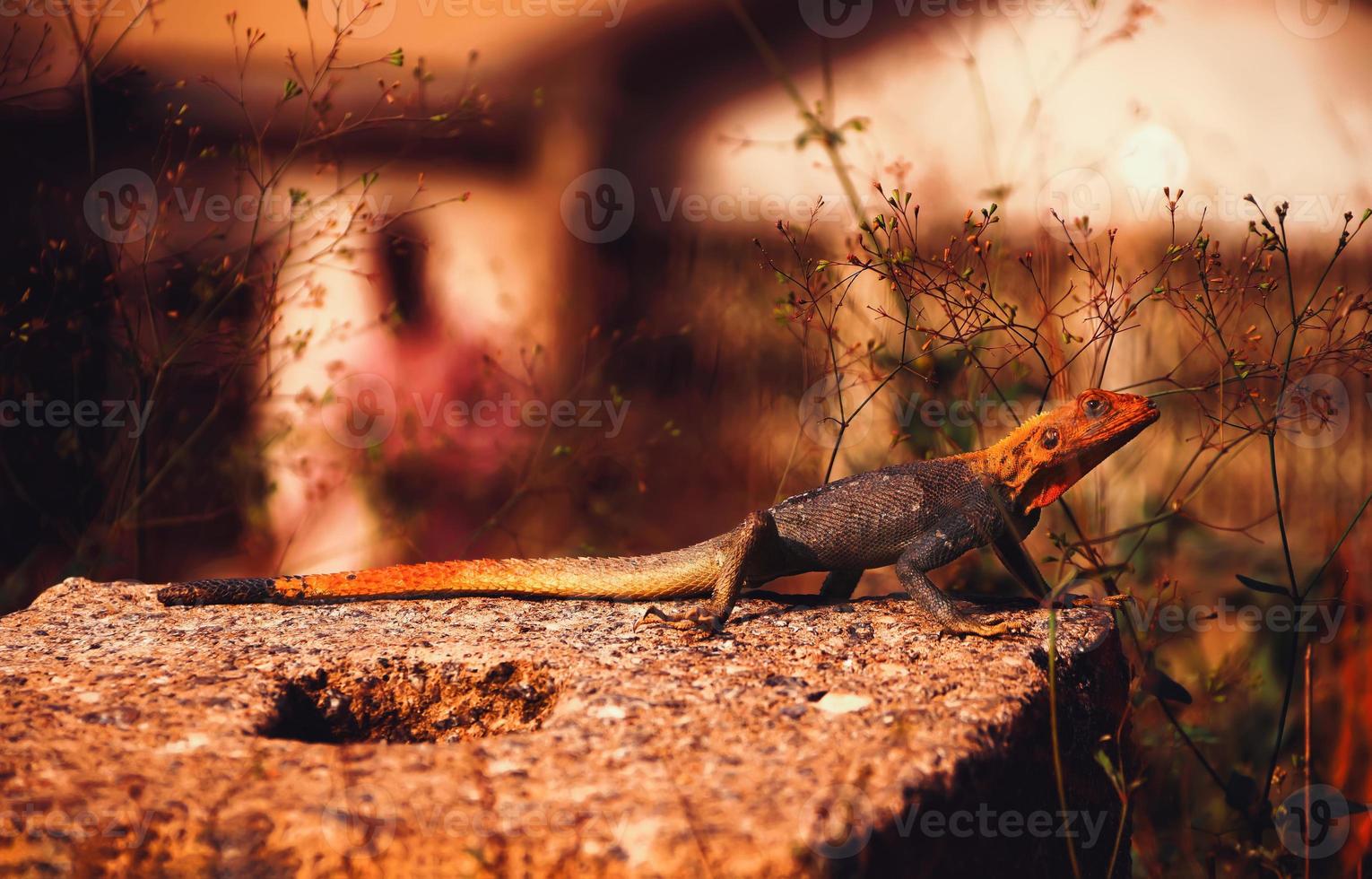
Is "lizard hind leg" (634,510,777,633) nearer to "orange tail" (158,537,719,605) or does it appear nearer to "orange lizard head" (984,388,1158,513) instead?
"orange tail" (158,537,719,605)

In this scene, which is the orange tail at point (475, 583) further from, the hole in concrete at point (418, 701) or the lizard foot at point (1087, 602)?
the lizard foot at point (1087, 602)

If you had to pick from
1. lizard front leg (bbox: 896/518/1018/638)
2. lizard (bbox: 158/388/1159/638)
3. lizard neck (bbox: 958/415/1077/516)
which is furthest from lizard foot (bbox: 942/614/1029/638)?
lizard neck (bbox: 958/415/1077/516)

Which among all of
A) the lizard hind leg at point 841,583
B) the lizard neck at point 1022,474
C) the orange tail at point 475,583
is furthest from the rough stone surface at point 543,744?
the lizard neck at point 1022,474

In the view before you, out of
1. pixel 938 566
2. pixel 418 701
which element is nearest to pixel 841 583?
pixel 938 566

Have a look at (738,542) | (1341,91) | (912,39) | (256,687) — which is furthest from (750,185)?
(256,687)

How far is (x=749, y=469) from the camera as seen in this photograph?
606cm

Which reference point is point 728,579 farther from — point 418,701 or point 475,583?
point 418,701

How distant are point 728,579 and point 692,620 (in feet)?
0.87

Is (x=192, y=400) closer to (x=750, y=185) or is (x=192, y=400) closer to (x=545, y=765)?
(x=750, y=185)

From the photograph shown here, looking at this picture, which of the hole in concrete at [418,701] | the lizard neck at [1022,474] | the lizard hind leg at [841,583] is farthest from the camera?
the lizard hind leg at [841,583]

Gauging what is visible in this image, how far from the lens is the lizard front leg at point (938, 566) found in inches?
121

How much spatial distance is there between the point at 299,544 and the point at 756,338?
2693mm

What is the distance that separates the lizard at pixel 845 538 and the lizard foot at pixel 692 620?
0.21 meters

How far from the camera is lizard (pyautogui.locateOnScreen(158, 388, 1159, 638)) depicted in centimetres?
343
